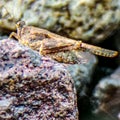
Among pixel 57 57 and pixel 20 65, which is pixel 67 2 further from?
pixel 20 65

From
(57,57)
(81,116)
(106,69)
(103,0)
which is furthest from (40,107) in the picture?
(106,69)

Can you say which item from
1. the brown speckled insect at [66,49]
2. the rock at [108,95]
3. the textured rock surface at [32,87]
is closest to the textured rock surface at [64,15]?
the rock at [108,95]

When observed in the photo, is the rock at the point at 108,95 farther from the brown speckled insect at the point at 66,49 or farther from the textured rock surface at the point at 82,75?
the brown speckled insect at the point at 66,49

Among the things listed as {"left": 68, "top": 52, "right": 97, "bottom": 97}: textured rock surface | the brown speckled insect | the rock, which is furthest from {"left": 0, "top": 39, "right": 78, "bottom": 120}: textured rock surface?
the rock

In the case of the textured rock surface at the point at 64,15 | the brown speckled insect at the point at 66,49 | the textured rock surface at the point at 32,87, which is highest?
the textured rock surface at the point at 64,15

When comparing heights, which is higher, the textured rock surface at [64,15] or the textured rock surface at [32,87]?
the textured rock surface at [64,15]

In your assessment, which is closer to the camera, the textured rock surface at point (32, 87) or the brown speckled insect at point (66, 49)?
the textured rock surface at point (32, 87)
